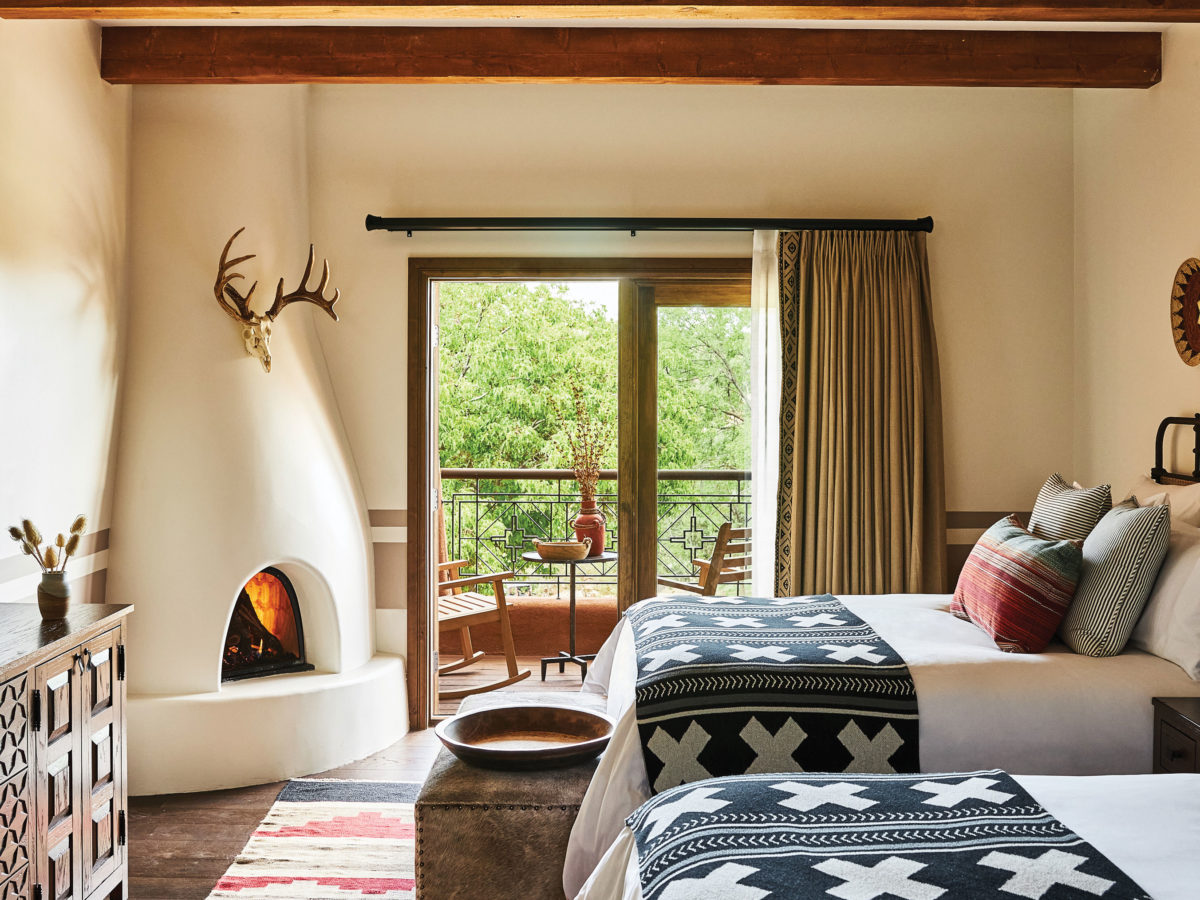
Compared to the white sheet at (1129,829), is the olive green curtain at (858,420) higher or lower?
higher

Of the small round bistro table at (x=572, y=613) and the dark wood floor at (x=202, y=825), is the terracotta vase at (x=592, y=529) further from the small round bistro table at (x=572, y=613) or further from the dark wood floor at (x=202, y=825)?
the dark wood floor at (x=202, y=825)

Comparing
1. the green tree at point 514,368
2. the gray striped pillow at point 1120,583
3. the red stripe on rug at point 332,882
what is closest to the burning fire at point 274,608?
the red stripe on rug at point 332,882

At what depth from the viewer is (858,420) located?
4.11 metres

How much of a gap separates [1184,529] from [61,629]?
300 cm

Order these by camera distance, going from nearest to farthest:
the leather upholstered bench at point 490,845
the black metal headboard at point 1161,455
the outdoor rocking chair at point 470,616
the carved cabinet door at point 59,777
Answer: the carved cabinet door at point 59,777
the leather upholstered bench at point 490,845
the black metal headboard at point 1161,455
the outdoor rocking chair at point 470,616

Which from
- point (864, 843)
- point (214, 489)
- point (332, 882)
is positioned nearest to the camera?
point (864, 843)

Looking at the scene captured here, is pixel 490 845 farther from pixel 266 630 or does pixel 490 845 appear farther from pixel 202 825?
pixel 266 630

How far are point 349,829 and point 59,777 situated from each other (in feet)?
3.77

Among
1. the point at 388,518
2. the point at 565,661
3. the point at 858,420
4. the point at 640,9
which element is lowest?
the point at 565,661

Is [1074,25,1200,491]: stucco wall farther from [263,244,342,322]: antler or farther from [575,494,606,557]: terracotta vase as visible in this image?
[263,244,342,322]: antler

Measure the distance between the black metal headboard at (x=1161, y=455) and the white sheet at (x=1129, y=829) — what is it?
1830 millimetres

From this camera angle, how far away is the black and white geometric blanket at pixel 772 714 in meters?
2.35

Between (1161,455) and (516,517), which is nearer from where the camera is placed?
(1161,455)

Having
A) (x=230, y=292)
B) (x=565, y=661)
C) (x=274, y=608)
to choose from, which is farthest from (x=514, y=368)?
(x=230, y=292)
